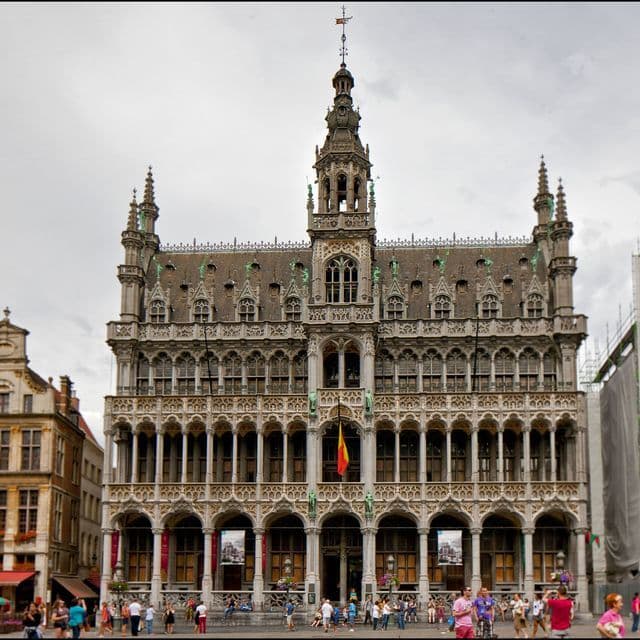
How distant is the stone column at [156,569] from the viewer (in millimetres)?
71812

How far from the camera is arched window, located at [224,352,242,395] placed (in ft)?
256

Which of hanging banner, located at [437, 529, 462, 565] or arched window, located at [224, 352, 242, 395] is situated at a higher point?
arched window, located at [224, 352, 242, 395]

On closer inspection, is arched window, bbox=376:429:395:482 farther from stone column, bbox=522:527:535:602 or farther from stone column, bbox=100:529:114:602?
stone column, bbox=100:529:114:602

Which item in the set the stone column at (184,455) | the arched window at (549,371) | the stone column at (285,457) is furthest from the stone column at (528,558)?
the stone column at (184,455)

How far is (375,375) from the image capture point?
76750mm

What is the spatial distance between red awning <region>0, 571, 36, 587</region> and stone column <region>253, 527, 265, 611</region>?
49.2 ft

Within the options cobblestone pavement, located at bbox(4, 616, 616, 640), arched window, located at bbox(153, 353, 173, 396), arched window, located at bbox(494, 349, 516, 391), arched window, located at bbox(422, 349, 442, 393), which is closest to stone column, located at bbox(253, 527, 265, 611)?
cobblestone pavement, located at bbox(4, 616, 616, 640)

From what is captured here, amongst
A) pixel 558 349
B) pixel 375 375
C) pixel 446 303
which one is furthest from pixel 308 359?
pixel 558 349

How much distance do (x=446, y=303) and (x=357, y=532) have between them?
57.8ft

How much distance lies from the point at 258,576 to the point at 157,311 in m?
21.3

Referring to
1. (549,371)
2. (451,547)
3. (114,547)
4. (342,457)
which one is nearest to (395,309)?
(549,371)

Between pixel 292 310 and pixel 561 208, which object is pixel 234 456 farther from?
pixel 561 208

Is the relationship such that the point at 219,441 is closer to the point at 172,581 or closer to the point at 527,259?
the point at 172,581

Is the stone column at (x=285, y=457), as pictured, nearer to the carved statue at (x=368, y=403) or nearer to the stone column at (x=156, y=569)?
the carved statue at (x=368, y=403)
